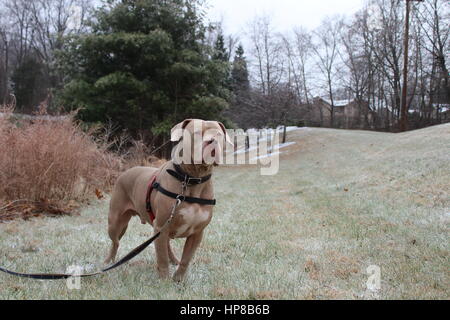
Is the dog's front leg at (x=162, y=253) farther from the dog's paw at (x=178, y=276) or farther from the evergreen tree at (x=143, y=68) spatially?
the evergreen tree at (x=143, y=68)

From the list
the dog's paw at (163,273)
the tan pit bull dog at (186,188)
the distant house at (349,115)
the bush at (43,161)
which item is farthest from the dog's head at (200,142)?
the distant house at (349,115)

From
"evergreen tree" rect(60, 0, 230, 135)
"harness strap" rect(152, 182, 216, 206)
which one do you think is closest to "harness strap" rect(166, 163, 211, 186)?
"harness strap" rect(152, 182, 216, 206)

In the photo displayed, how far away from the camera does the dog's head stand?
2811mm

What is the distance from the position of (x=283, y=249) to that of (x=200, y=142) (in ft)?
6.91

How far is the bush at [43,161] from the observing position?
684 centimetres

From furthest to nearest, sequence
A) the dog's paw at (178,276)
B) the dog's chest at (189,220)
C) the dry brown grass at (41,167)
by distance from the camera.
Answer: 1. the dry brown grass at (41,167)
2. the dog's paw at (178,276)
3. the dog's chest at (189,220)

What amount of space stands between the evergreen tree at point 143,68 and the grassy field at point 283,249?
1009 centimetres

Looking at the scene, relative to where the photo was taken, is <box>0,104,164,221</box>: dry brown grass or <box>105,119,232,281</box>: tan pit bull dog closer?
<box>105,119,232,281</box>: tan pit bull dog

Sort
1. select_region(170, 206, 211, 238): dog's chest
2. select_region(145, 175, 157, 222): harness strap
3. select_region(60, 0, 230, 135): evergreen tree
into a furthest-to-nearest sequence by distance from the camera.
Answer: select_region(60, 0, 230, 135): evergreen tree → select_region(145, 175, 157, 222): harness strap → select_region(170, 206, 211, 238): dog's chest

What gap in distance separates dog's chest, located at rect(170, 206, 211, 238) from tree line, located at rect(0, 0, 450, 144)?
669 cm

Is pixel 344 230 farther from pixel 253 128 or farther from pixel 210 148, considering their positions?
pixel 253 128

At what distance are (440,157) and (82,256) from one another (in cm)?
994

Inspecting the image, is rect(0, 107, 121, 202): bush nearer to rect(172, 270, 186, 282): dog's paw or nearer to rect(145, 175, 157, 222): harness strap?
rect(145, 175, 157, 222): harness strap
